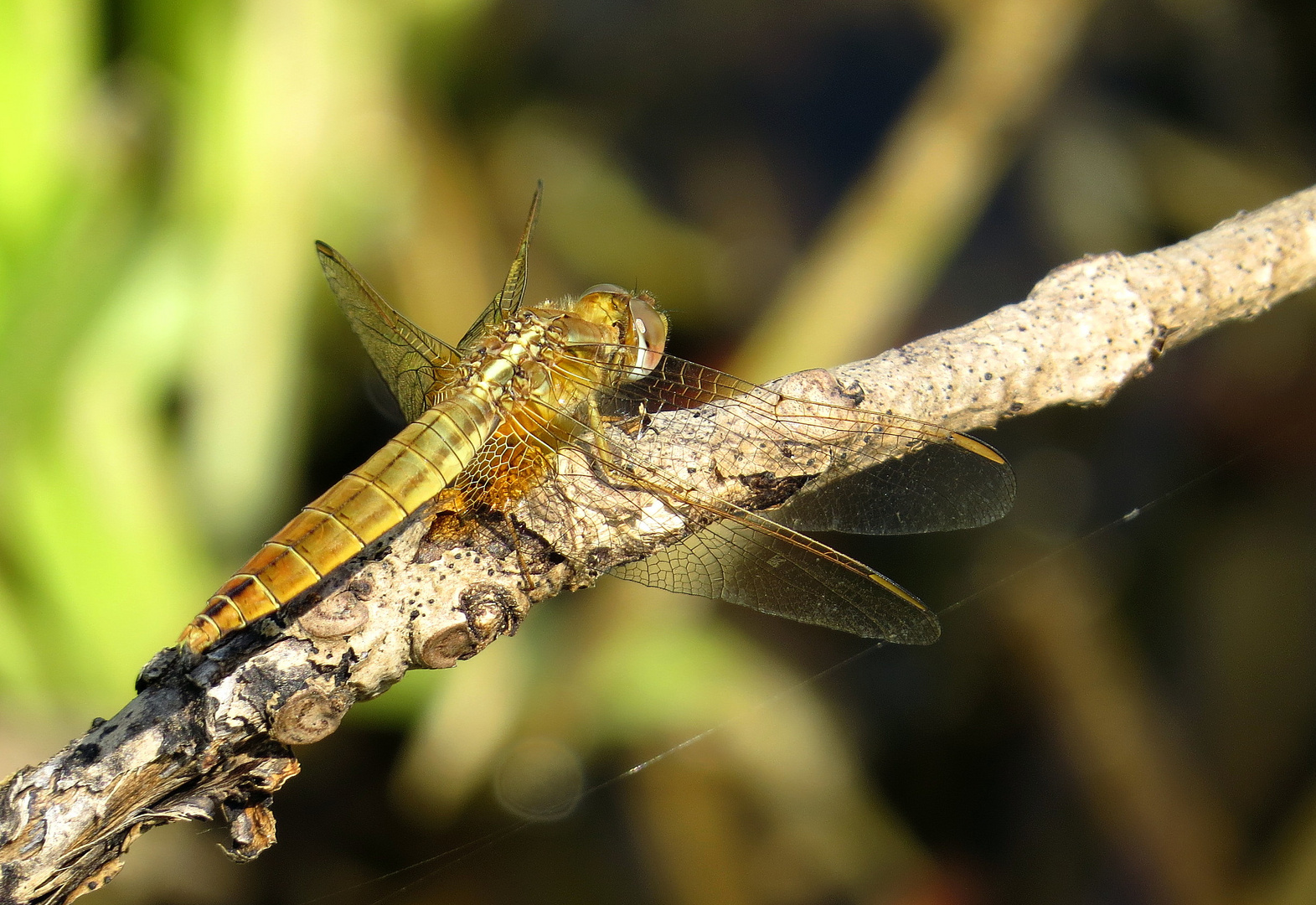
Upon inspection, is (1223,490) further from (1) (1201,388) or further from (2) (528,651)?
(2) (528,651)

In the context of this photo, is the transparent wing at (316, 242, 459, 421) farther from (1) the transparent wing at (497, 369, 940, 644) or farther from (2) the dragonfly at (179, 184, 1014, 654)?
(1) the transparent wing at (497, 369, 940, 644)

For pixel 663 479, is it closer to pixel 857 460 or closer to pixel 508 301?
pixel 857 460

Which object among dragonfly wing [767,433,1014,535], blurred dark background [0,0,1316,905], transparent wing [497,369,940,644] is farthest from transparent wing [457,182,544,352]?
dragonfly wing [767,433,1014,535]

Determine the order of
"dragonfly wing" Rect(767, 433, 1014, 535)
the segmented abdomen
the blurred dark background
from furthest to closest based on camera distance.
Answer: the blurred dark background < "dragonfly wing" Rect(767, 433, 1014, 535) < the segmented abdomen

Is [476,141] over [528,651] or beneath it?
over

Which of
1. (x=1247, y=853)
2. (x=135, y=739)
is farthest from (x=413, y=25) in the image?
(x=1247, y=853)

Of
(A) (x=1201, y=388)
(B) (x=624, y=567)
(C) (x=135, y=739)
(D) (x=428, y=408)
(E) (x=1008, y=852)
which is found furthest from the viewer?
(A) (x=1201, y=388)

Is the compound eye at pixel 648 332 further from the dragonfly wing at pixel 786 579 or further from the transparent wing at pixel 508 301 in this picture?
the dragonfly wing at pixel 786 579

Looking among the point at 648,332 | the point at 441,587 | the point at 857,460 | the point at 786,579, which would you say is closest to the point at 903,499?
the point at 857,460
